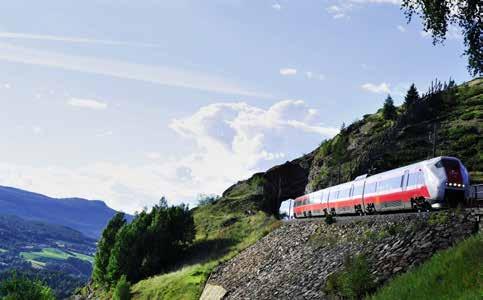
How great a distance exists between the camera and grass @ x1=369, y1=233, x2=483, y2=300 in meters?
15.1

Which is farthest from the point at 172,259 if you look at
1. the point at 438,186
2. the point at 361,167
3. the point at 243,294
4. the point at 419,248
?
the point at 419,248

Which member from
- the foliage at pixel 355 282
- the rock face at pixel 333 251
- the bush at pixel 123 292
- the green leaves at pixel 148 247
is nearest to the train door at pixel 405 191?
the rock face at pixel 333 251

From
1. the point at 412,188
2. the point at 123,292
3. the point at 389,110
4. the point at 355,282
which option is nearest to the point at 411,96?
the point at 389,110

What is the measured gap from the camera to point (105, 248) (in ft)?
267

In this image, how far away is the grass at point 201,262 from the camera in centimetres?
5356

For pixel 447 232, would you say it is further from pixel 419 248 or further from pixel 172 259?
pixel 172 259

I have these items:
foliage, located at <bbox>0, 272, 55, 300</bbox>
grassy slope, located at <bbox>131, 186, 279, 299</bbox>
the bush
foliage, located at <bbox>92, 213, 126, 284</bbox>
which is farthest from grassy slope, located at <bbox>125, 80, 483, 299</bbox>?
foliage, located at <bbox>92, 213, 126, 284</bbox>

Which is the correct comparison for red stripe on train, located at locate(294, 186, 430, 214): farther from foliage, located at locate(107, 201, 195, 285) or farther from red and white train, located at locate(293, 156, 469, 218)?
foliage, located at locate(107, 201, 195, 285)

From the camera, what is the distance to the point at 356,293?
21.6m

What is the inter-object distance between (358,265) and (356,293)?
1264 millimetres

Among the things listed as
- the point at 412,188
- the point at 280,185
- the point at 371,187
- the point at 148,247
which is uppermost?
the point at 280,185

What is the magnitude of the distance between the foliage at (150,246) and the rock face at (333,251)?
24.9 meters

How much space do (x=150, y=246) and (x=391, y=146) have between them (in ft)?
128

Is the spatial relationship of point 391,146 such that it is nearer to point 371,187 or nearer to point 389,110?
point 389,110
